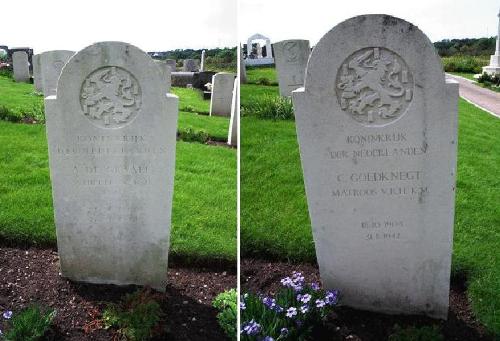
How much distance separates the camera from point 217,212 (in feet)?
20.2

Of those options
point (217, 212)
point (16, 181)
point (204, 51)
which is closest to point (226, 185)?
point (217, 212)

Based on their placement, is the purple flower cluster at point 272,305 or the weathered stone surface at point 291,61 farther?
the weathered stone surface at point 291,61

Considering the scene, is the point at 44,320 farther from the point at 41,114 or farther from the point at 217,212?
the point at 41,114

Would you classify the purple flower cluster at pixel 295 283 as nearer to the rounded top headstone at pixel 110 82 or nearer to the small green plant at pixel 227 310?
the small green plant at pixel 227 310

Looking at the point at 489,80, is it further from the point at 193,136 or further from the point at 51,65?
the point at 51,65

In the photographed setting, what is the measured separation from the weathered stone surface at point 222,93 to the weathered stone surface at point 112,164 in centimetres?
976

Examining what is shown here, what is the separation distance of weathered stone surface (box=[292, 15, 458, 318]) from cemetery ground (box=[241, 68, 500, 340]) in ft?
0.94

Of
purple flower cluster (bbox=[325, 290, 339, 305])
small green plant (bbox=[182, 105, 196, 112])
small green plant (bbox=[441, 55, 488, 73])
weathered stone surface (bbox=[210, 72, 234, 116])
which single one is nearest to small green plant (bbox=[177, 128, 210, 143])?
weathered stone surface (bbox=[210, 72, 234, 116])

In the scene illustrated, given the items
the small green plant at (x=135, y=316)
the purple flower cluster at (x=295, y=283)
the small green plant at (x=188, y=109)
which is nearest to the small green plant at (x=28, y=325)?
the small green plant at (x=135, y=316)

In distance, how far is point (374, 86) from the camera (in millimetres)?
3629

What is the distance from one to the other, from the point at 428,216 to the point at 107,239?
265cm

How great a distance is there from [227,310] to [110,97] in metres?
1.94

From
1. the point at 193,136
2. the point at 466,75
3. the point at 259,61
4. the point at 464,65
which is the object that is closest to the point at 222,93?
the point at 193,136

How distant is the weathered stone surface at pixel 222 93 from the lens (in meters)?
13.7
